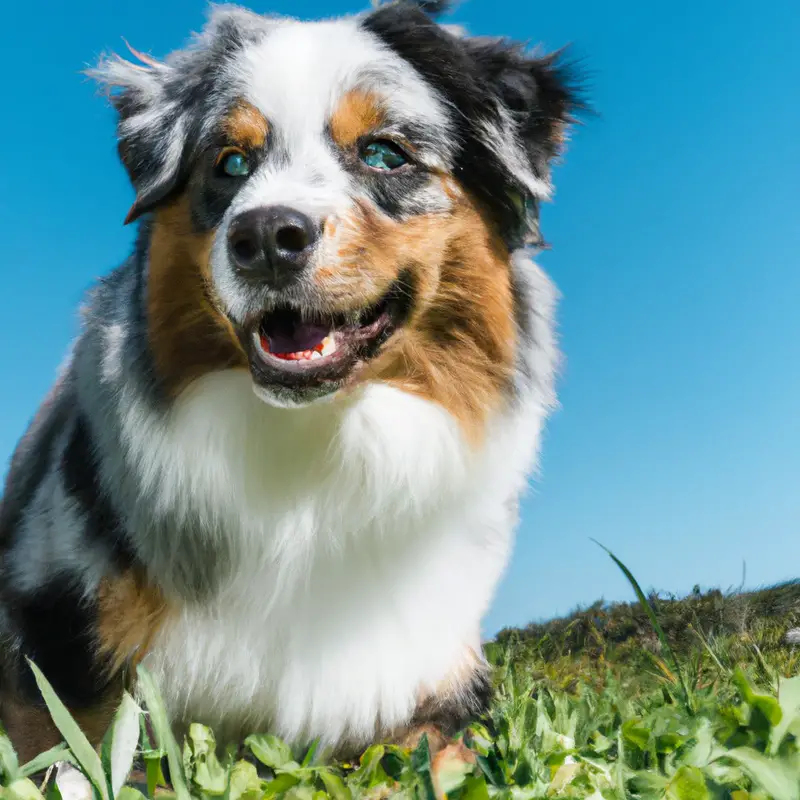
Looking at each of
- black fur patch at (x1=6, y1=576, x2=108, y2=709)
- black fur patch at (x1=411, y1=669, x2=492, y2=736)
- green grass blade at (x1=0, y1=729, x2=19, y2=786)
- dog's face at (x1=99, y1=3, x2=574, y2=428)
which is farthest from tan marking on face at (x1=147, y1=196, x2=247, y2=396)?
green grass blade at (x1=0, y1=729, x2=19, y2=786)

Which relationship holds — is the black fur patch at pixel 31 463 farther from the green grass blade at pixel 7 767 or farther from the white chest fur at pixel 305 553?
the green grass blade at pixel 7 767

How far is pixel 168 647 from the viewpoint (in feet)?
11.0

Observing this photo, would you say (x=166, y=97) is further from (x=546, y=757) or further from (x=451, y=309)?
(x=546, y=757)

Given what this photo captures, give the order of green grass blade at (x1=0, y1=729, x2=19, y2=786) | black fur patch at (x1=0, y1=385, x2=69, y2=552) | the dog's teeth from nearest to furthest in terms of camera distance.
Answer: green grass blade at (x1=0, y1=729, x2=19, y2=786) < the dog's teeth < black fur patch at (x1=0, y1=385, x2=69, y2=552)

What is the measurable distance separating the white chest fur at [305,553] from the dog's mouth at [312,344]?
0.65ft

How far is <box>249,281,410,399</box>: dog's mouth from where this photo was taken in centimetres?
319

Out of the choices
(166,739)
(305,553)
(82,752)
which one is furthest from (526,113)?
(82,752)

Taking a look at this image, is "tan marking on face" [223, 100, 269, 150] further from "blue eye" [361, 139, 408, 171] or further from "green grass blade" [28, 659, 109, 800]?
"green grass blade" [28, 659, 109, 800]

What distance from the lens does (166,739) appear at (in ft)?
6.54

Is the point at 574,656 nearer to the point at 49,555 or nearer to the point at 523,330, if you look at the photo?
the point at 523,330

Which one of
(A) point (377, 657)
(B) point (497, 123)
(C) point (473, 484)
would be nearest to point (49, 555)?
(A) point (377, 657)

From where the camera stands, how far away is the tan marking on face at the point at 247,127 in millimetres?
3314

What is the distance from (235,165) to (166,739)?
2.04 metres

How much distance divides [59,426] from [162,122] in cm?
132
